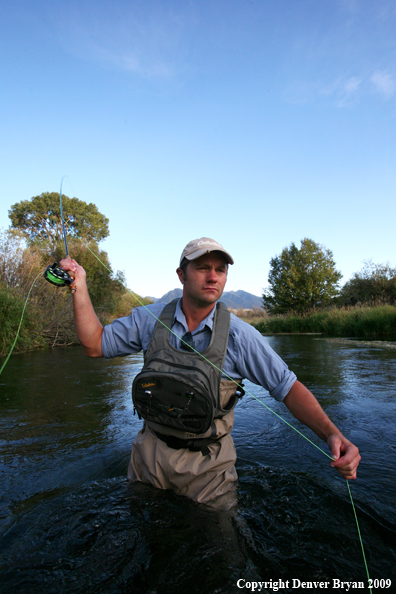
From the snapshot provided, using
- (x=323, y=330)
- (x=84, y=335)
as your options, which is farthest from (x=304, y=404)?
(x=323, y=330)

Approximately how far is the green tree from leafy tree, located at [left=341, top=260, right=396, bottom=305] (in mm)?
3514

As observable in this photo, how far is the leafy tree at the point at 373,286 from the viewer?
1197 inches

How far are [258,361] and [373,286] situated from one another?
107 ft

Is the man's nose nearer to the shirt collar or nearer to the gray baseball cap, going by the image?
the gray baseball cap

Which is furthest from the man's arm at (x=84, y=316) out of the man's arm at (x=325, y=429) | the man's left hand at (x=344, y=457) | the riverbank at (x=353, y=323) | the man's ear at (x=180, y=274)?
the riverbank at (x=353, y=323)

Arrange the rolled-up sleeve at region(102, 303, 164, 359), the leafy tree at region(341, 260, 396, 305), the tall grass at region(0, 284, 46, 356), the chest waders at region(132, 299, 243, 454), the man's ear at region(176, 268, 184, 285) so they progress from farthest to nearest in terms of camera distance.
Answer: the leafy tree at region(341, 260, 396, 305) < the tall grass at region(0, 284, 46, 356) < the man's ear at region(176, 268, 184, 285) < the rolled-up sleeve at region(102, 303, 164, 359) < the chest waders at region(132, 299, 243, 454)

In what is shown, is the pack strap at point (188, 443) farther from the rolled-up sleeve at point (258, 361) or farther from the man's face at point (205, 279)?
A: the man's face at point (205, 279)

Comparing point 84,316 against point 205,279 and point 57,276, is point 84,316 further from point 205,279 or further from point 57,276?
point 205,279

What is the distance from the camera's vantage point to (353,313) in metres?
20.3

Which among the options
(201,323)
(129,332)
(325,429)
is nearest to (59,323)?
(129,332)

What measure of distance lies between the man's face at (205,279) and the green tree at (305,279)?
37.0 metres

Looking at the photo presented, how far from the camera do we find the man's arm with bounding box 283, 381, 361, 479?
6.07ft

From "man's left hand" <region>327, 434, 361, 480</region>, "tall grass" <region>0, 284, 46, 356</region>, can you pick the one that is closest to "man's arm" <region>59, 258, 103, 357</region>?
"man's left hand" <region>327, 434, 361, 480</region>

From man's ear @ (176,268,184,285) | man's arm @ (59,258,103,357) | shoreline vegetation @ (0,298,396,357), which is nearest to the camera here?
man's arm @ (59,258,103,357)
